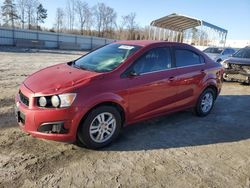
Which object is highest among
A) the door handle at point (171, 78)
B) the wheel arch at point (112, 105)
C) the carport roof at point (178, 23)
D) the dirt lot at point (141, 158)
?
the carport roof at point (178, 23)

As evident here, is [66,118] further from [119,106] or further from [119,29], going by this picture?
[119,29]

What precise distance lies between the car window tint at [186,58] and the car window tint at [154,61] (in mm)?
271

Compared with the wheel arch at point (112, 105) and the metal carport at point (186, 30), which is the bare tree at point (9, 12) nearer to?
the metal carport at point (186, 30)

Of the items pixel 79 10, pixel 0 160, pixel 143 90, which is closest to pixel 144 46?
pixel 143 90

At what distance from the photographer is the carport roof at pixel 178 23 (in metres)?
23.0

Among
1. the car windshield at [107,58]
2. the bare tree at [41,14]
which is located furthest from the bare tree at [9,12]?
the car windshield at [107,58]

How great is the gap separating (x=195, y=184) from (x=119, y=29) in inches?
2467

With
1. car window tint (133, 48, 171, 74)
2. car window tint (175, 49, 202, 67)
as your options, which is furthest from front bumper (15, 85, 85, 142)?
car window tint (175, 49, 202, 67)

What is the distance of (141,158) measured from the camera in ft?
13.3

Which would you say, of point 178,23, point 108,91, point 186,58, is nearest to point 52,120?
point 108,91

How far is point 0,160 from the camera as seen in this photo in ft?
12.2

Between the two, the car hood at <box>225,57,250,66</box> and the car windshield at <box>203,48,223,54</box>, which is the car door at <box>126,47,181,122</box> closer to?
the car hood at <box>225,57,250,66</box>

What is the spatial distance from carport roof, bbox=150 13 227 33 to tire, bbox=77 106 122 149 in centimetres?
1991

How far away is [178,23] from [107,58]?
22464 mm
